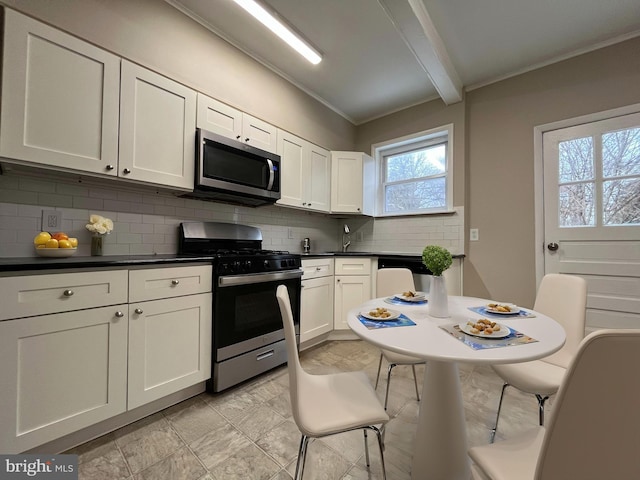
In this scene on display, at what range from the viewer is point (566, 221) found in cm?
245

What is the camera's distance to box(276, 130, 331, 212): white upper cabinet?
9.07 feet

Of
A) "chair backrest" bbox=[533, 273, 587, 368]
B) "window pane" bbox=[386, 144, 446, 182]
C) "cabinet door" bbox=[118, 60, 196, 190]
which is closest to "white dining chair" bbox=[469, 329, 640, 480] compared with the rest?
"chair backrest" bbox=[533, 273, 587, 368]

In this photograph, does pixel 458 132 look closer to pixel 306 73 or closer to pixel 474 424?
pixel 306 73

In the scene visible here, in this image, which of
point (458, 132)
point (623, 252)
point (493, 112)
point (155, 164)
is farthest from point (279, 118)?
point (623, 252)

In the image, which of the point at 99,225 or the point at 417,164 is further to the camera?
the point at 417,164

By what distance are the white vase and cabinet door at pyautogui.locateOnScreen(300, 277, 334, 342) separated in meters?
1.46

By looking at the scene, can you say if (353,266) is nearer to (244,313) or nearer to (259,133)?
(244,313)

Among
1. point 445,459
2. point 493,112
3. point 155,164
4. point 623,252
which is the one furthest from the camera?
point 493,112

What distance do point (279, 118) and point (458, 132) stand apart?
2.00m

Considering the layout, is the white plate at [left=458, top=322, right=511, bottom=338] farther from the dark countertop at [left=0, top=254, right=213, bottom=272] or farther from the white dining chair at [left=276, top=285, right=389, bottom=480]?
the dark countertop at [left=0, top=254, right=213, bottom=272]

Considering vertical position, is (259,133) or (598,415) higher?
(259,133)

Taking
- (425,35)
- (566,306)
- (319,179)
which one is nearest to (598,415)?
(566,306)

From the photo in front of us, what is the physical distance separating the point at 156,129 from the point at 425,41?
7.08 ft

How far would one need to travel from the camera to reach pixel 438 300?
123 cm
